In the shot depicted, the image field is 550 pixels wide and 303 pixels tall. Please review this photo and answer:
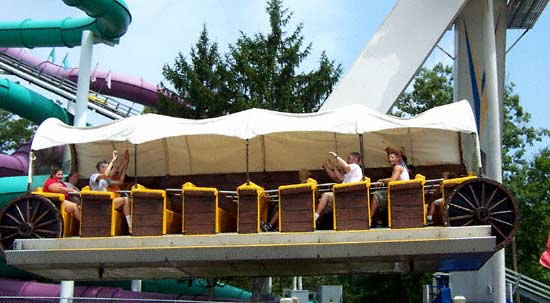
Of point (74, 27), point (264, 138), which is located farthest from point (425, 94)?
point (264, 138)

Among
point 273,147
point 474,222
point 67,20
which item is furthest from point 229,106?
point 474,222

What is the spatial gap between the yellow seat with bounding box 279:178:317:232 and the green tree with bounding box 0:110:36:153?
39574 mm

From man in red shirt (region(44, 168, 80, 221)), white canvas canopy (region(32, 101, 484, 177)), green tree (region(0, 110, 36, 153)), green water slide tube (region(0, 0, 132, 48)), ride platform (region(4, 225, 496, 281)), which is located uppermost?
green tree (region(0, 110, 36, 153))

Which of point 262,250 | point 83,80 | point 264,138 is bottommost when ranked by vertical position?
point 262,250

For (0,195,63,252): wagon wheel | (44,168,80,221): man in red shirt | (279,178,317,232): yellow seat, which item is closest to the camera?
(279,178,317,232): yellow seat

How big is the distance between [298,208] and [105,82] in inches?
873

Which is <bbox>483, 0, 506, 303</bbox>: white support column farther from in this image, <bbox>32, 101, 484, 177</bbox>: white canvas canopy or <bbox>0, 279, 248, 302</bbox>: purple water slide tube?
<bbox>0, 279, 248, 302</bbox>: purple water slide tube

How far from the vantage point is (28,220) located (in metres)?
9.27

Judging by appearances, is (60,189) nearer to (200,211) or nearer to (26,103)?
(200,211)

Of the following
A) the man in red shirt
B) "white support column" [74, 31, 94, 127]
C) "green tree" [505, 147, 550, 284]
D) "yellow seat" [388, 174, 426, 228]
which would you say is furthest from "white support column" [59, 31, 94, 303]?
"green tree" [505, 147, 550, 284]

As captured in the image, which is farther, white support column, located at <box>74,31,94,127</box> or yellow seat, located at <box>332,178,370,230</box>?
white support column, located at <box>74,31,94,127</box>

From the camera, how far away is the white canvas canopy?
912cm

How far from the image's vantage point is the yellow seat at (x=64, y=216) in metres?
9.31

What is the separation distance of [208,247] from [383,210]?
213cm
